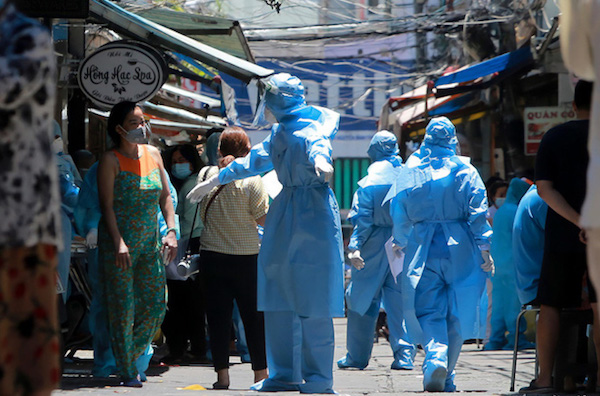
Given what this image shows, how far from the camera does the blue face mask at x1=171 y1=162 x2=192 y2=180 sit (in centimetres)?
948

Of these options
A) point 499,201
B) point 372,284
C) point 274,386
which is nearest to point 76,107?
point 372,284

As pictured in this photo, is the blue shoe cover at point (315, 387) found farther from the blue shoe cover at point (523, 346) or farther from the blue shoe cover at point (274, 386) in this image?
the blue shoe cover at point (523, 346)

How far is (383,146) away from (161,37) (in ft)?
8.10

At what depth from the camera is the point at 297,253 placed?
664 centimetres

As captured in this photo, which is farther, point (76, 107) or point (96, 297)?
point (76, 107)

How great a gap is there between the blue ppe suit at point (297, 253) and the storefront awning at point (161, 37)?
1463mm

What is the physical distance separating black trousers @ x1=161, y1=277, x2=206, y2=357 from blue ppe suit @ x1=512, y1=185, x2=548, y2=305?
3.45m

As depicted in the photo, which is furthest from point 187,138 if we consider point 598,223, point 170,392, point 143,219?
point 598,223

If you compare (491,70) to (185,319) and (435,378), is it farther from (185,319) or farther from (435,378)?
(435,378)

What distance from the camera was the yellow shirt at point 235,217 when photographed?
7.51 metres

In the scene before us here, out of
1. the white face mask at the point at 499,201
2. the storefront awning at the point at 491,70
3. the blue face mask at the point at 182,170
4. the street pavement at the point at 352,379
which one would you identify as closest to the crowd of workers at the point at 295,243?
the street pavement at the point at 352,379

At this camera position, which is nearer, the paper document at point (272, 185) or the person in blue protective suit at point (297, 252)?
the person in blue protective suit at point (297, 252)

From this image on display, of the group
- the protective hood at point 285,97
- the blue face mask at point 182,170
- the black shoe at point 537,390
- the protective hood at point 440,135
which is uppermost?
the protective hood at point 285,97

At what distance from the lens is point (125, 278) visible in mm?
6941
